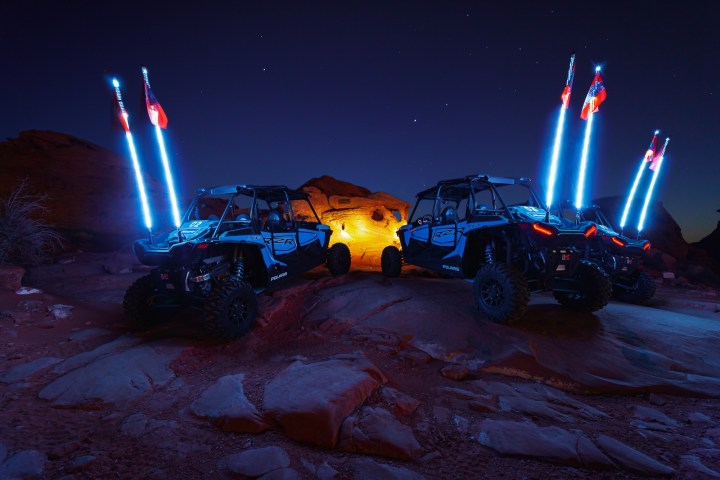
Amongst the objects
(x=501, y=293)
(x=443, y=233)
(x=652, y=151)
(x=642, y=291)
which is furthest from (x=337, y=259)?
(x=652, y=151)

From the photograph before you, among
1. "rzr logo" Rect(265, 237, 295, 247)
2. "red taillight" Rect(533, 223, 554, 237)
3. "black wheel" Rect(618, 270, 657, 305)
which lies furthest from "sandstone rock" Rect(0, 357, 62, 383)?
"black wheel" Rect(618, 270, 657, 305)

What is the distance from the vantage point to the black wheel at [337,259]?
378 inches

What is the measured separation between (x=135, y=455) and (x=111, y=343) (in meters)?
3.33

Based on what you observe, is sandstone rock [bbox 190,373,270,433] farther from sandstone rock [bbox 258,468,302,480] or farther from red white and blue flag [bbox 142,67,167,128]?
red white and blue flag [bbox 142,67,167,128]

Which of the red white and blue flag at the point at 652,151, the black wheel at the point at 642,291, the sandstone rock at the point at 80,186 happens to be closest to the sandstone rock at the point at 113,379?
the black wheel at the point at 642,291

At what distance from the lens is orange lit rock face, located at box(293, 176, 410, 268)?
60.9ft

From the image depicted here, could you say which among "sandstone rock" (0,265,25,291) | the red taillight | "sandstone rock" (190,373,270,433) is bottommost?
"sandstone rock" (190,373,270,433)

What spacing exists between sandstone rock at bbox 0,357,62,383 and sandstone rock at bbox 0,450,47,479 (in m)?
2.13

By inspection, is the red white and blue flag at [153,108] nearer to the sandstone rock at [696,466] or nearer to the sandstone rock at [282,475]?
the sandstone rock at [282,475]

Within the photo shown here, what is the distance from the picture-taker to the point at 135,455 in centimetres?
254

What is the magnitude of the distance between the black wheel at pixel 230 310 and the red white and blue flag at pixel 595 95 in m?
9.23

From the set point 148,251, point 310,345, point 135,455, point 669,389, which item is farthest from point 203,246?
point 669,389

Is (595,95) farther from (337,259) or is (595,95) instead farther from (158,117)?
(158,117)

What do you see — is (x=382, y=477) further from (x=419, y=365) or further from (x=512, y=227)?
(x=512, y=227)
